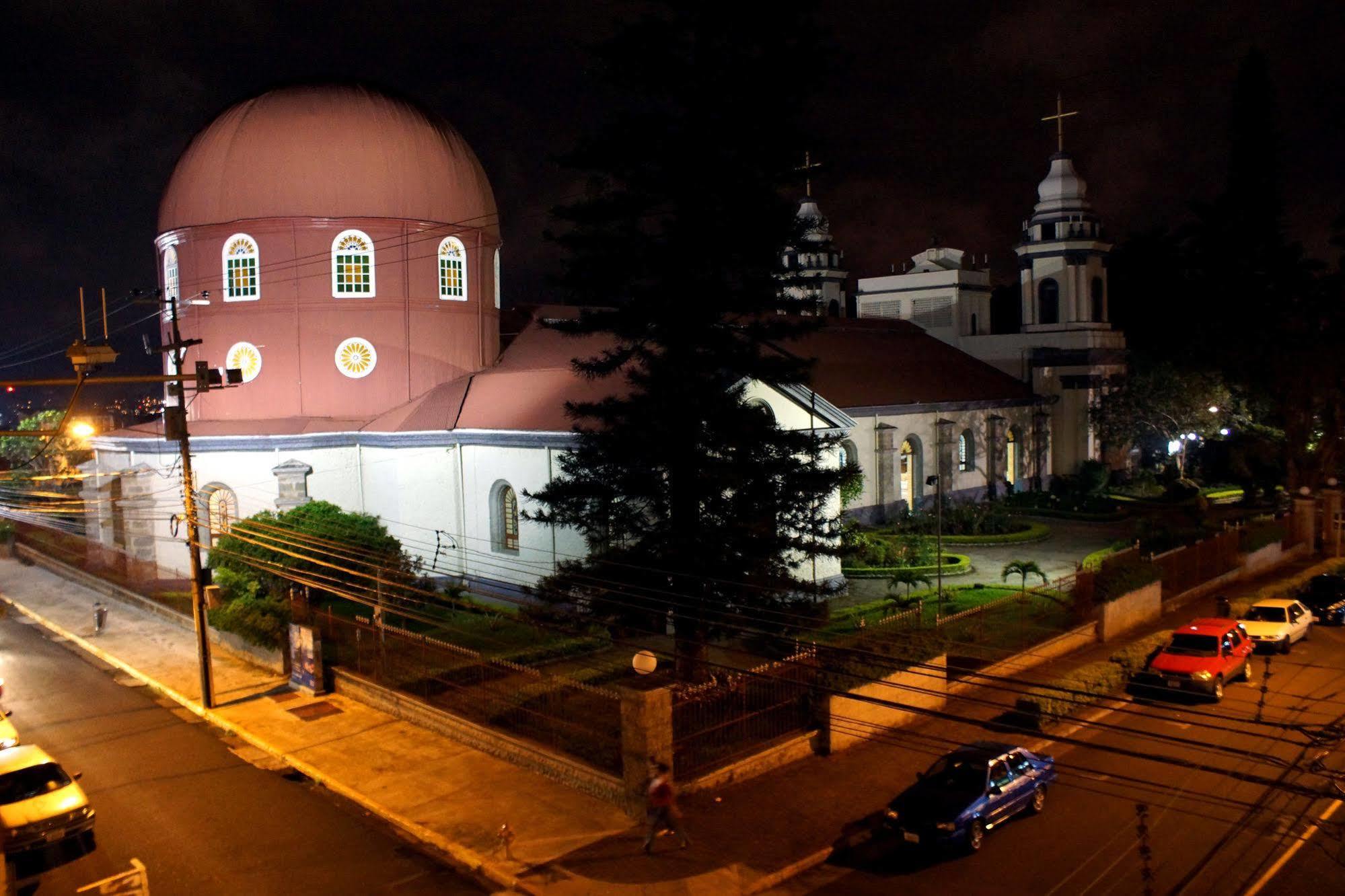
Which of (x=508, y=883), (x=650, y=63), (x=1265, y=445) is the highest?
(x=650, y=63)

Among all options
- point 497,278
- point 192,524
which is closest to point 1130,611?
point 192,524

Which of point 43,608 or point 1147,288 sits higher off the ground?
point 1147,288

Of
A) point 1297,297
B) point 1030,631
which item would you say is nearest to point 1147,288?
point 1297,297

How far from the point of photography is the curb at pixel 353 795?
1362 cm

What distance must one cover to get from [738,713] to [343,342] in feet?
71.5

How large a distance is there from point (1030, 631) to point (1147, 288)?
55.7 m

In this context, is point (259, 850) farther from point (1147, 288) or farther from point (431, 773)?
point (1147, 288)

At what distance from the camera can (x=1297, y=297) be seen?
140 feet

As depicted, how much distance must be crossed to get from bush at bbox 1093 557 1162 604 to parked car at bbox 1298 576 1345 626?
3.73 m

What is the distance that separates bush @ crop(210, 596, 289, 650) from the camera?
78.0 feet

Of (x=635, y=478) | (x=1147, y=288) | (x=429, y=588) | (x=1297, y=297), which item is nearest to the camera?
(x=635, y=478)

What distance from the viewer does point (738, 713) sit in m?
16.6

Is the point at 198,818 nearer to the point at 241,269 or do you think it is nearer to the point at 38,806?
the point at 38,806

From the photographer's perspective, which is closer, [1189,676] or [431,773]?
[431,773]
